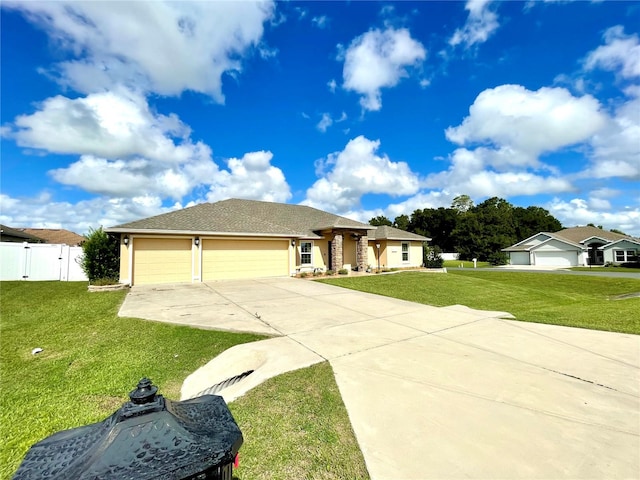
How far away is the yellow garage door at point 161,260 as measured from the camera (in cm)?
1327

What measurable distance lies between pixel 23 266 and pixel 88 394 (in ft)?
53.1

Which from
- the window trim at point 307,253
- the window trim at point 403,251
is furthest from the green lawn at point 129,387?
the window trim at point 403,251

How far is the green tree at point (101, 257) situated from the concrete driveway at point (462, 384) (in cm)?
699

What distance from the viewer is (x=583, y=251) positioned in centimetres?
3453

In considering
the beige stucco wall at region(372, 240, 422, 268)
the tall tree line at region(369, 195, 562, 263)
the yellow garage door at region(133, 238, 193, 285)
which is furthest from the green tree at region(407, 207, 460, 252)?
the yellow garage door at region(133, 238, 193, 285)

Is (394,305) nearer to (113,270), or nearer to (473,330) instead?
(473,330)

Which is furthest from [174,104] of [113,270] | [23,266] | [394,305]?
[394,305]

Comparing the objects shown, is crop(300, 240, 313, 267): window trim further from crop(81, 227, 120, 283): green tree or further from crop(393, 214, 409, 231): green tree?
crop(393, 214, 409, 231): green tree

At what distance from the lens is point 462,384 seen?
3.86 m

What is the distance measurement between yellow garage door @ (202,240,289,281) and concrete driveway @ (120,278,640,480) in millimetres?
7077

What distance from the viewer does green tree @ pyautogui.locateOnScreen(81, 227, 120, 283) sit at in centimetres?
1309

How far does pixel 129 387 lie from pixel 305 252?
50.3 feet

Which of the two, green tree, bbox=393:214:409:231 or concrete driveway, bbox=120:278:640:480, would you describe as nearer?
concrete driveway, bbox=120:278:640:480

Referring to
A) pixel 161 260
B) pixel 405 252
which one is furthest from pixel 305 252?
pixel 405 252
